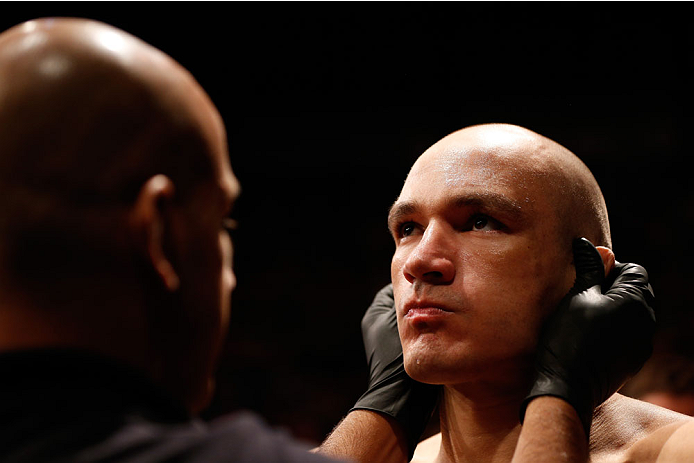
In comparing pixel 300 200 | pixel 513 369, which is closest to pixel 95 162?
pixel 513 369

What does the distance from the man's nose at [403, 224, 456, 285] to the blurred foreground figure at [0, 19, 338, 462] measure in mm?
711

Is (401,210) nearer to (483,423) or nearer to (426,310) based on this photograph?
(426,310)

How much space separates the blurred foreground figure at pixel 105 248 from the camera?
775 millimetres

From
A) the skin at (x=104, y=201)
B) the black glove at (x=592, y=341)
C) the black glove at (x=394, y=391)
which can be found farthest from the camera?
the black glove at (x=394, y=391)

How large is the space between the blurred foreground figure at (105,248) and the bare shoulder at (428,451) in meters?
1.12

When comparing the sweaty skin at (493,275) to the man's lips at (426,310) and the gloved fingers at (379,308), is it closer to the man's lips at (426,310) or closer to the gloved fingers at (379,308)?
the man's lips at (426,310)

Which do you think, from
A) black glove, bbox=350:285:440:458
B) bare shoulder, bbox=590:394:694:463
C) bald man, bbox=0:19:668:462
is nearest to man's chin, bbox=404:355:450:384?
black glove, bbox=350:285:440:458

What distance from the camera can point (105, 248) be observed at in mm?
852

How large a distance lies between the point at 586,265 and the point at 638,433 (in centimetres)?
39

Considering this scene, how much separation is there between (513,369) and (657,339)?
87.4 inches

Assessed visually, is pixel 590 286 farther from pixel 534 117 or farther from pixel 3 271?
pixel 534 117

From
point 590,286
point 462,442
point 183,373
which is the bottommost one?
point 462,442

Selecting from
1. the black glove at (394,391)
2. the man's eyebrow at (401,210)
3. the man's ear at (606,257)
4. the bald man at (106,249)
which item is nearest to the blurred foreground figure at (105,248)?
the bald man at (106,249)

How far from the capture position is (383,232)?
13.6 ft
